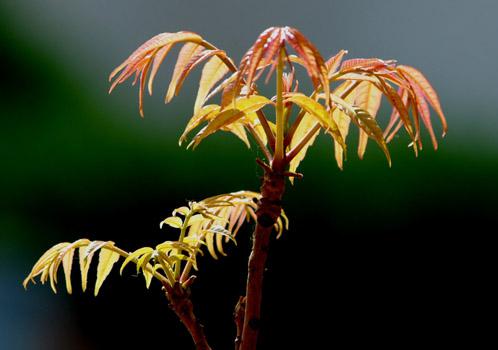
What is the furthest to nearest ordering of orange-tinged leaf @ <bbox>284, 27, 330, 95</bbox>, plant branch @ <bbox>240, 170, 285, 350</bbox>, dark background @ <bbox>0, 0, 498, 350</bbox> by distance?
dark background @ <bbox>0, 0, 498, 350</bbox>
plant branch @ <bbox>240, 170, 285, 350</bbox>
orange-tinged leaf @ <bbox>284, 27, 330, 95</bbox>

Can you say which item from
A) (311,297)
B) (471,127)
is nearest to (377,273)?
(311,297)

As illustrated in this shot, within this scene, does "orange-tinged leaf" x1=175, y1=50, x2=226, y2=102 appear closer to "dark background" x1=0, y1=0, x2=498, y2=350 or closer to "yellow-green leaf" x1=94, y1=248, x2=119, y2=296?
"yellow-green leaf" x1=94, y1=248, x2=119, y2=296

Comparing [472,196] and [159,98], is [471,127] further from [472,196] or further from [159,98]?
[159,98]

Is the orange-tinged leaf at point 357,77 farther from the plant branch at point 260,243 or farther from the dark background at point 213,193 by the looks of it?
the dark background at point 213,193

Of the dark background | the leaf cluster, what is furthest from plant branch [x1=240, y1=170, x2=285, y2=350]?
the dark background

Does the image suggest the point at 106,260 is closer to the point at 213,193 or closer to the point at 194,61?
the point at 194,61

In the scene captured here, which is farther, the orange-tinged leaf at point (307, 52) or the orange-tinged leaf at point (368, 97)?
the orange-tinged leaf at point (368, 97)

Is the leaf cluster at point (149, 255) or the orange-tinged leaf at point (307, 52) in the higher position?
the orange-tinged leaf at point (307, 52)

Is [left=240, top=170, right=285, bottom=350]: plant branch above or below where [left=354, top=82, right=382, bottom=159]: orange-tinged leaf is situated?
below

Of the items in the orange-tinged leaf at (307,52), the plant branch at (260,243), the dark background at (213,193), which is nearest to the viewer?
the orange-tinged leaf at (307,52)

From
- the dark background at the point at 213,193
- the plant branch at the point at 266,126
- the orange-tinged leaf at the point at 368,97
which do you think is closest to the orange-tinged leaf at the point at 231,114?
the plant branch at the point at 266,126

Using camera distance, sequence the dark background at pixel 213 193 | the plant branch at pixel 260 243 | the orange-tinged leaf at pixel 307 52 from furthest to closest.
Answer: the dark background at pixel 213 193 → the plant branch at pixel 260 243 → the orange-tinged leaf at pixel 307 52
